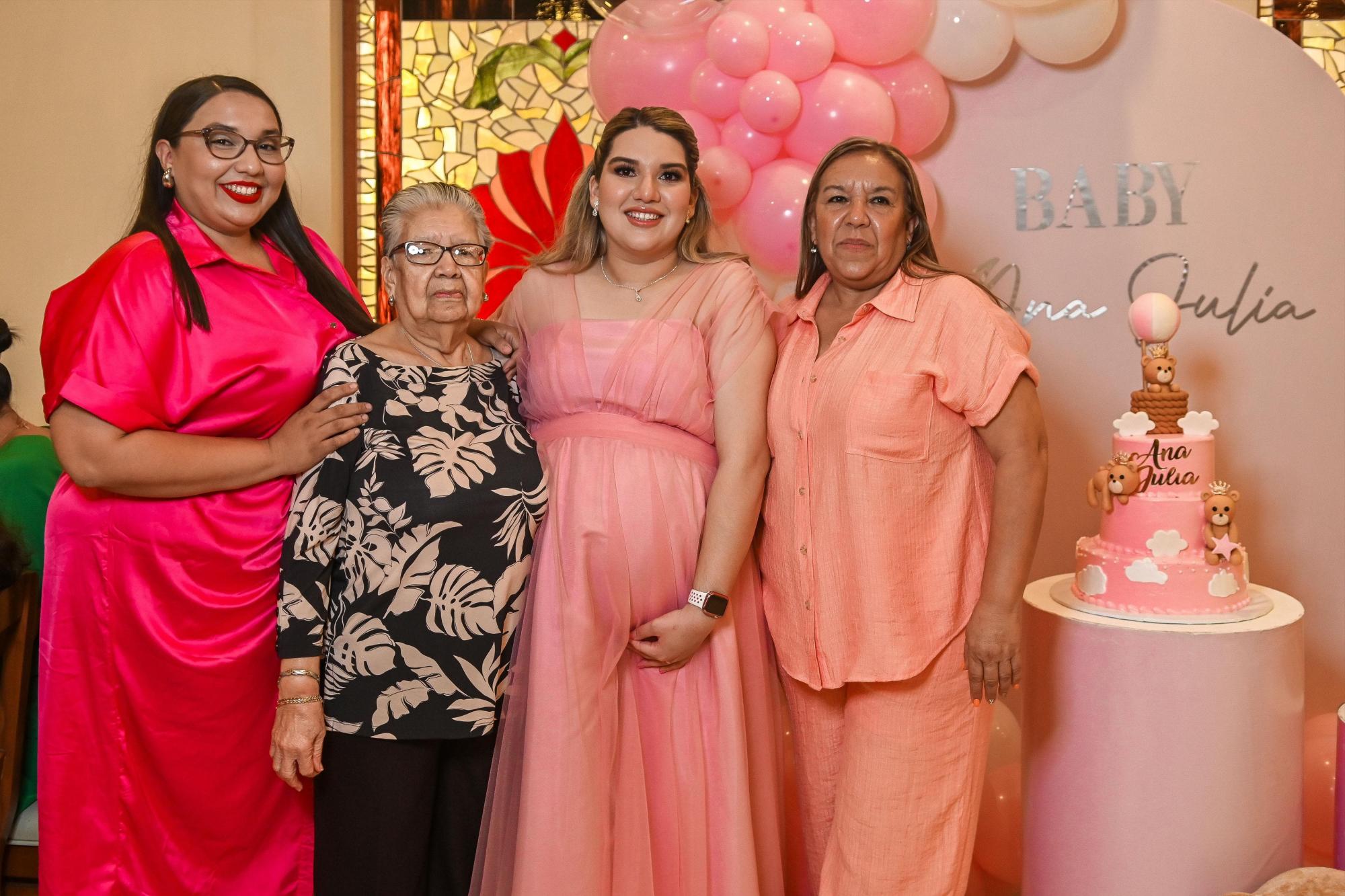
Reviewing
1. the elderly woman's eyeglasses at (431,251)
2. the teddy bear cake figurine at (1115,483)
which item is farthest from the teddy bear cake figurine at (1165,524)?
the elderly woman's eyeglasses at (431,251)

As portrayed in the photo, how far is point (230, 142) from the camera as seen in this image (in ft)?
7.04

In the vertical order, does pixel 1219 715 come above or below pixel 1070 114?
below

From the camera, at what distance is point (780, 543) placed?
215 cm

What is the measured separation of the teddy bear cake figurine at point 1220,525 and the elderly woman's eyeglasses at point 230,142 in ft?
6.35

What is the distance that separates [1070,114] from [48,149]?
135 inches

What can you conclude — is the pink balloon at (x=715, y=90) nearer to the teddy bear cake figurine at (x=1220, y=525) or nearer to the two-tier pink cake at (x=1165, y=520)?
the two-tier pink cake at (x=1165, y=520)

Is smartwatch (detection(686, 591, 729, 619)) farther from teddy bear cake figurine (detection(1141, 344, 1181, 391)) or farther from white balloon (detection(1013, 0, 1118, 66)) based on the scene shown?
white balloon (detection(1013, 0, 1118, 66))

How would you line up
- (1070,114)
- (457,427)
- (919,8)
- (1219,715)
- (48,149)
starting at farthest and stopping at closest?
1. (48,149)
2. (1070,114)
3. (919,8)
4. (1219,715)
5. (457,427)

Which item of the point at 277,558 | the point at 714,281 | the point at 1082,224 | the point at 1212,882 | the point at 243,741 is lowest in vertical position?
the point at 1212,882

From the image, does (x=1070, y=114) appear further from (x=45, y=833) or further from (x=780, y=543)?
(x=45, y=833)

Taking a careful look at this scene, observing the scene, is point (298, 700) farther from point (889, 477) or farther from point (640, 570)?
point (889, 477)

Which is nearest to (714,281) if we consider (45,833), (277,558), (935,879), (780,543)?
(780,543)

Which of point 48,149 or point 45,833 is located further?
point 48,149

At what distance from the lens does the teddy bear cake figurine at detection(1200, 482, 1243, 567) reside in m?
2.16
